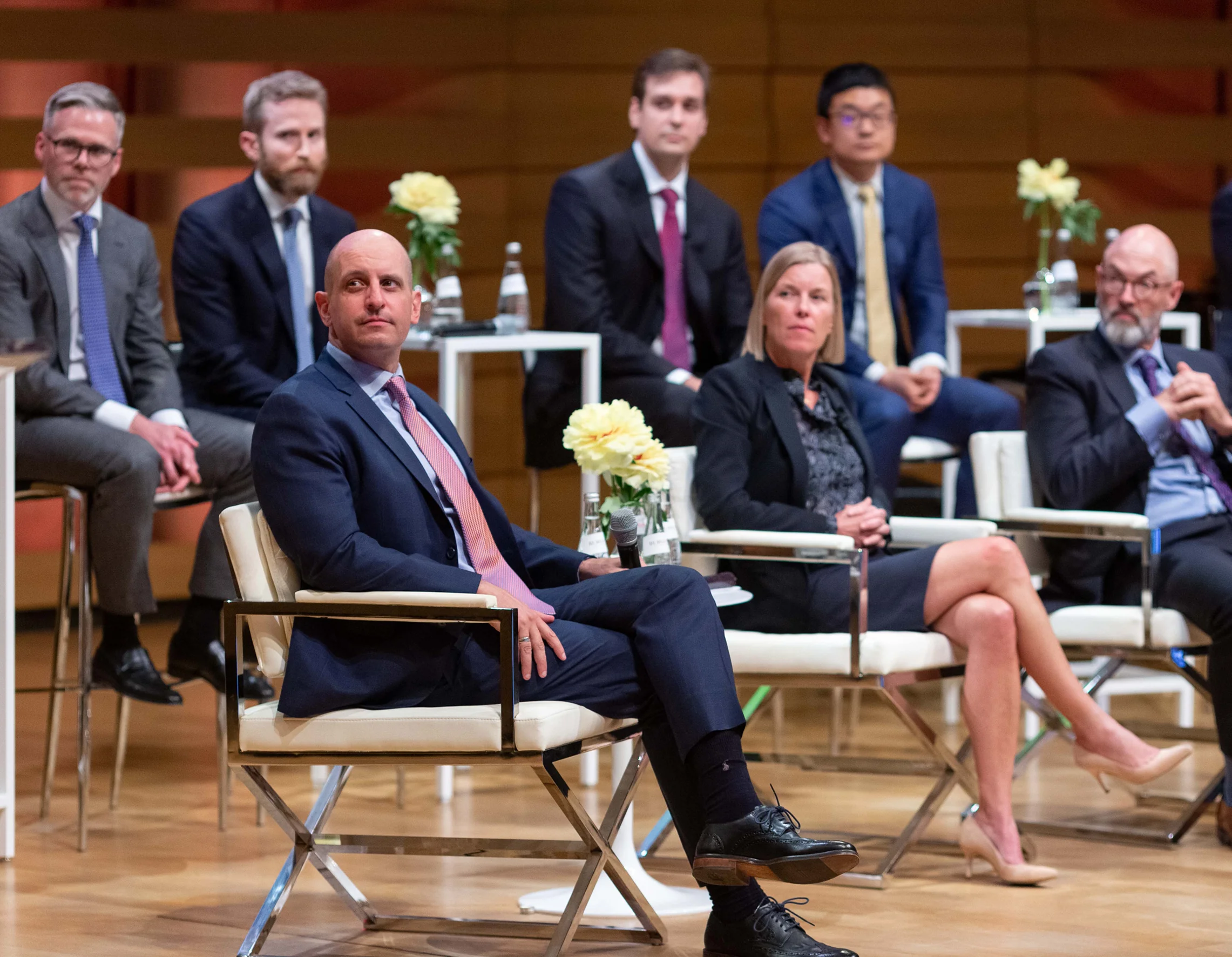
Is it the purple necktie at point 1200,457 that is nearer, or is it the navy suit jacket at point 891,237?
the purple necktie at point 1200,457

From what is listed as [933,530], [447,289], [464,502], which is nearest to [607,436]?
[464,502]

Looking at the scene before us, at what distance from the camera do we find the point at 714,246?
5340 mm

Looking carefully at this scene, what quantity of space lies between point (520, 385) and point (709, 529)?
136 inches

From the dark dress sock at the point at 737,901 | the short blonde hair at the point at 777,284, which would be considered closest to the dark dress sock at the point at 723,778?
the dark dress sock at the point at 737,901

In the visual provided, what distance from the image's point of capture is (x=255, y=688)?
4.61 m

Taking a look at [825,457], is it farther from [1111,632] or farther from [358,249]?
[358,249]

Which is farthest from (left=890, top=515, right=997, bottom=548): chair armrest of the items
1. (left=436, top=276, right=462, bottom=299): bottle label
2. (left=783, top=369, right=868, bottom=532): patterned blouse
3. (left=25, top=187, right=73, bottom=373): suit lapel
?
(left=25, top=187, right=73, bottom=373): suit lapel

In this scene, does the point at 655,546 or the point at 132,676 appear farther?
the point at 132,676

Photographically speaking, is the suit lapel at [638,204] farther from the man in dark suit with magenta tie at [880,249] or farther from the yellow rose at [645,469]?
the yellow rose at [645,469]

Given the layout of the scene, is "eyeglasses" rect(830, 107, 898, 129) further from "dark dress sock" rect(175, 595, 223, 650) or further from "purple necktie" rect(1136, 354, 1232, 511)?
"dark dress sock" rect(175, 595, 223, 650)

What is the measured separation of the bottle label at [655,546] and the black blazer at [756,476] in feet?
1.34

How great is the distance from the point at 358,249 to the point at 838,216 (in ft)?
7.84

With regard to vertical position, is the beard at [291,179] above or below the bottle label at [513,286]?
above

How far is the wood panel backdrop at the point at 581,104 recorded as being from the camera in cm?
686
